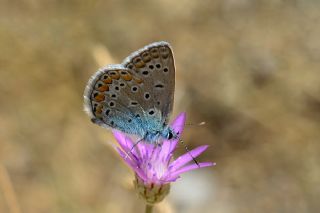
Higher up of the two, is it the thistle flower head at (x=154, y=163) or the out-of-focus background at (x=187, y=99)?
the thistle flower head at (x=154, y=163)

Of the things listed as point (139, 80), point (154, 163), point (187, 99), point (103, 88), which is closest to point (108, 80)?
point (103, 88)

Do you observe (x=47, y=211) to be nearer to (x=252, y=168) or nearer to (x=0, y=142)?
(x=0, y=142)

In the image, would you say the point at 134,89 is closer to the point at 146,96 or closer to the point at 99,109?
the point at 146,96

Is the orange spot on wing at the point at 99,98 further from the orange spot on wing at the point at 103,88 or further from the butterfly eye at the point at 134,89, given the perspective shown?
the butterfly eye at the point at 134,89

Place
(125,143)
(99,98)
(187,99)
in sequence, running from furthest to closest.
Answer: (187,99)
(125,143)
(99,98)

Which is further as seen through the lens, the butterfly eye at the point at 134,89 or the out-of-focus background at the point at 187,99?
the out-of-focus background at the point at 187,99

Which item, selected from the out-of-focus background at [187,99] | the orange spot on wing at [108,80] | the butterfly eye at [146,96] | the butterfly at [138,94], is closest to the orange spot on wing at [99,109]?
the butterfly at [138,94]
